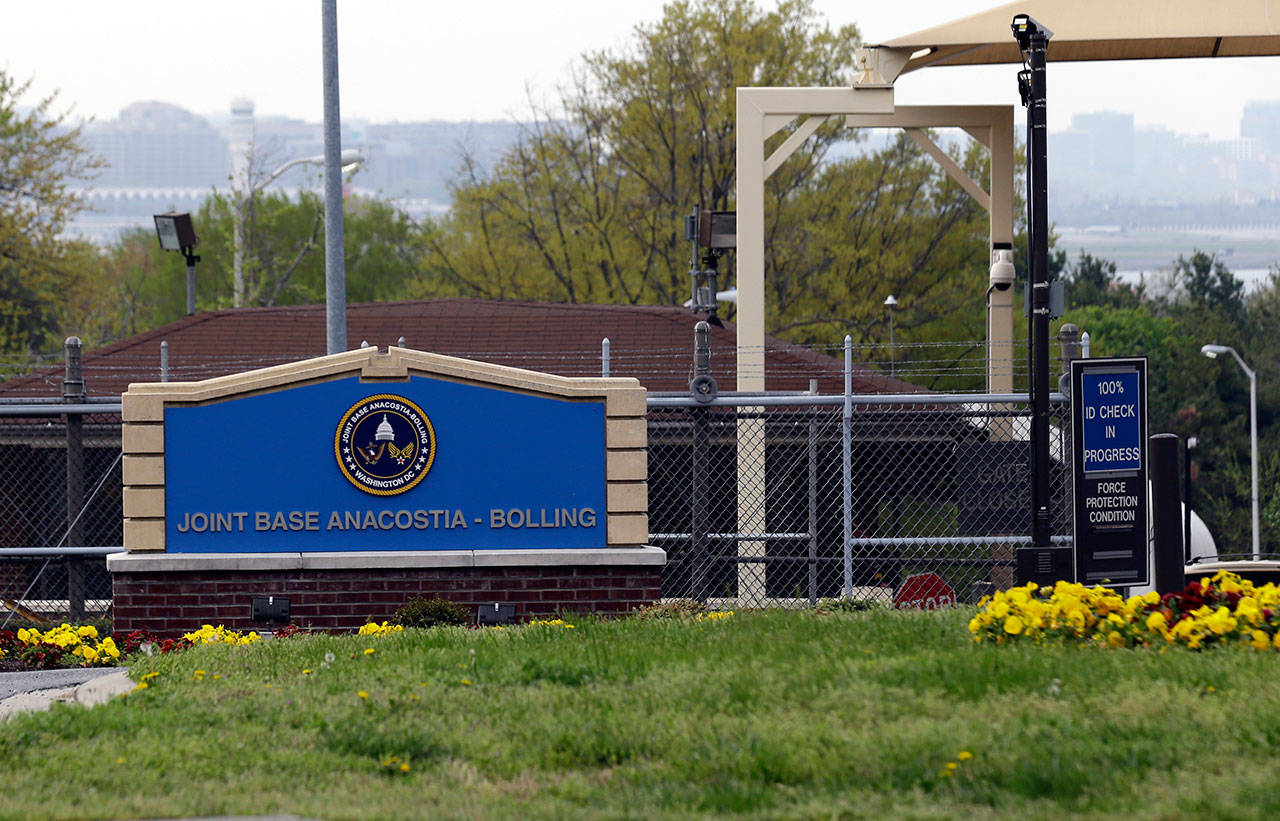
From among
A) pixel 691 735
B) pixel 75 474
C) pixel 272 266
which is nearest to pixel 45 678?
pixel 75 474

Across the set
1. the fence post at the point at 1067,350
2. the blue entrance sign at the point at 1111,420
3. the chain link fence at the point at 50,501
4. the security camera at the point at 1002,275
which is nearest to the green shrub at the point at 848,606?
the blue entrance sign at the point at 1111,420

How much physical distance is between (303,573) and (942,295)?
34290 millimetres

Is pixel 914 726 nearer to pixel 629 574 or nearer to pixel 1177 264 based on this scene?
pixel 629 574

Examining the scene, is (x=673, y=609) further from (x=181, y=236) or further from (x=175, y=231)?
(x=175, y=231)

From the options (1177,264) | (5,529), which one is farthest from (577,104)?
(1177,264)

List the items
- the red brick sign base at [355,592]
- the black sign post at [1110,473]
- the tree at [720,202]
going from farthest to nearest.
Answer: the tree at [720,202], the red brick sign base at [355,592], the black sign post at [1110,473]

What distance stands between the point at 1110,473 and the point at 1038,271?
6.25 feet

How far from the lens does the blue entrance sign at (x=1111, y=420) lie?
11375mm

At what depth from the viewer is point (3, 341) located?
146ft

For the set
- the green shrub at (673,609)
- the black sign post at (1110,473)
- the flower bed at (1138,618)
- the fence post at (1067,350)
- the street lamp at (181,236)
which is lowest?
the green shrub at (673,609)

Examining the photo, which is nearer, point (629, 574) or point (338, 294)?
point (629, 574)

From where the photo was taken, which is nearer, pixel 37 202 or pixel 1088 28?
pixel 1088 28

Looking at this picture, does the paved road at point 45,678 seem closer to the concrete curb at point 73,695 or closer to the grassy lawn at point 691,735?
the concrete curb at point 73,695

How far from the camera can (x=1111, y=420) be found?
1145 centimetres
